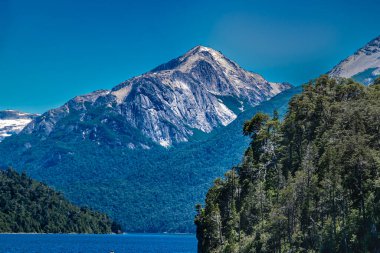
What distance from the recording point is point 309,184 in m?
80.4

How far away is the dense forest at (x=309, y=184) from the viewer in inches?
2862

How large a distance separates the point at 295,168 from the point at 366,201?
27.0 m

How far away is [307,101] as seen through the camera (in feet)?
356

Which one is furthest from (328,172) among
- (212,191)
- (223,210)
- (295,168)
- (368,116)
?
(212,191)

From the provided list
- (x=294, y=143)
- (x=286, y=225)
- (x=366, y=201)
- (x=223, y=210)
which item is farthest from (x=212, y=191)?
(x=366, y=201)

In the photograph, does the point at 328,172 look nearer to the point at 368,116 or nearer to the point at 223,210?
the point at 368,116

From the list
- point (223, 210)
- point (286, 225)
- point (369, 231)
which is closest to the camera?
point (369, 231)

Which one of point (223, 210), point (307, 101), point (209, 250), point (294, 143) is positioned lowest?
point (209, 250)

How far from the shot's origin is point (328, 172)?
78875 mm

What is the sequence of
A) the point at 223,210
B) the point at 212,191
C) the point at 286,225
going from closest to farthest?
the point at 286,225, the point at 223,210, the point at 212,191

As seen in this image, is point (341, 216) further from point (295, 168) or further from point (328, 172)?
point (295, 168)

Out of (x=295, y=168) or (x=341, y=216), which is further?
(x=295, y=168)

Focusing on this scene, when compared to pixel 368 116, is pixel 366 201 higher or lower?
lower

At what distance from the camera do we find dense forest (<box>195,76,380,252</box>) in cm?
7269
